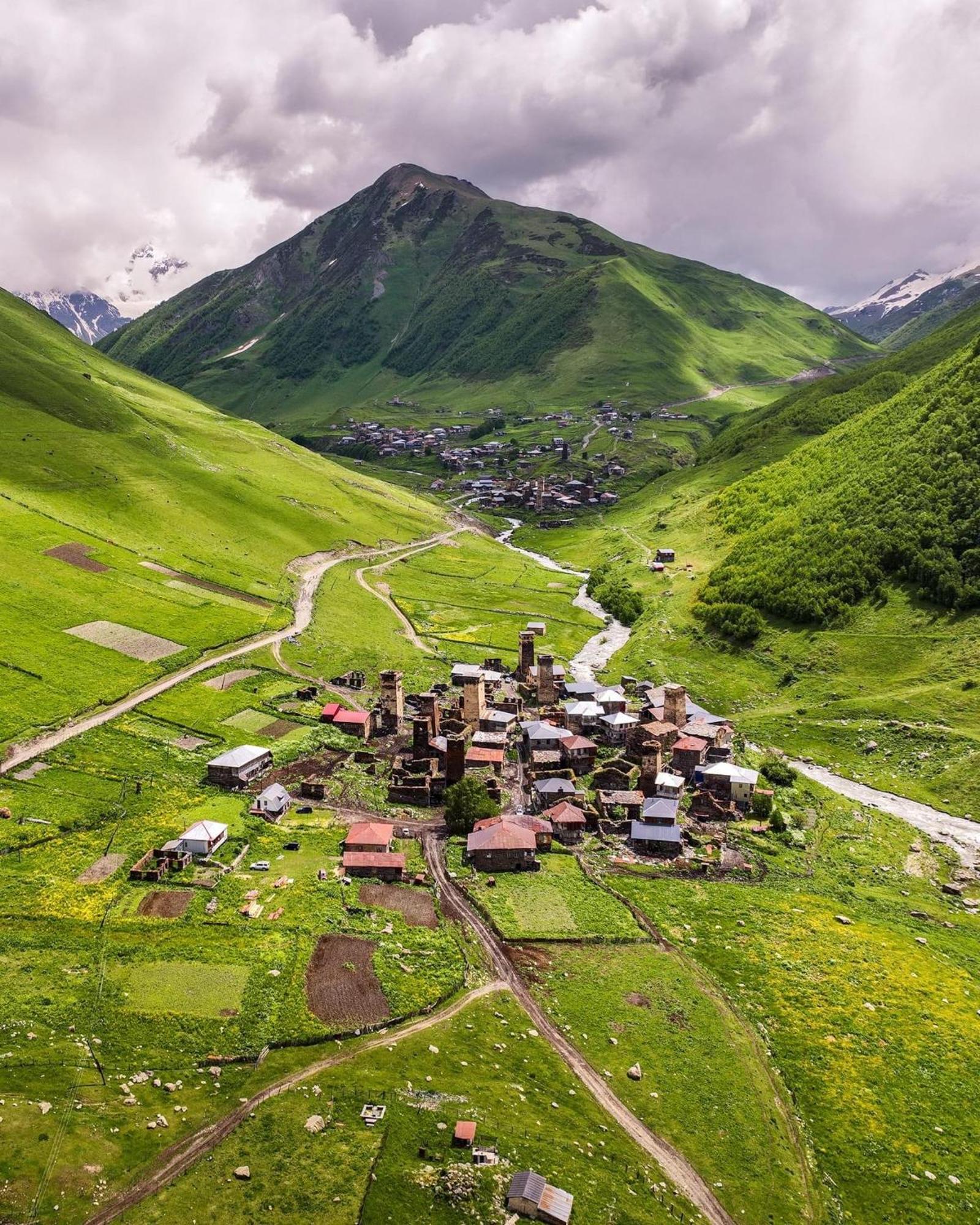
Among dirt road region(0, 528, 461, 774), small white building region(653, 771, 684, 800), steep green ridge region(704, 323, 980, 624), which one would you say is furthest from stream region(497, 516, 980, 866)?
dirt road region(0, 528, 461, 774)

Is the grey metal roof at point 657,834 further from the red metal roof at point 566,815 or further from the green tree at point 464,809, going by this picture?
the green tree at point 464,809

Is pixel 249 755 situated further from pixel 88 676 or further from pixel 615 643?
pixel 615 643

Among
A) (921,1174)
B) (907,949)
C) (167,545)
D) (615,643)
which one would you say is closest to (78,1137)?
(921,1174)

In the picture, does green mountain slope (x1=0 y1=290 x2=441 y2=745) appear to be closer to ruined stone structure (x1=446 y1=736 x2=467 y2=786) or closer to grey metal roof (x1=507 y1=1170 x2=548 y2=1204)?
ruined stone structure (x1=446 y1=736 x2=467 y2=786)

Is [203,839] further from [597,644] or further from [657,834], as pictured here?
[597,644]

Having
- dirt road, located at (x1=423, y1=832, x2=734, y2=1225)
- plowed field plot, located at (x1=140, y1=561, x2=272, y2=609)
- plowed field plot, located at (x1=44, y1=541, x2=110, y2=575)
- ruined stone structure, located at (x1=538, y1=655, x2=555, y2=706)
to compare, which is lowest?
dirt road, located at (x1=423, y1=832, x2=734, y2=1225)

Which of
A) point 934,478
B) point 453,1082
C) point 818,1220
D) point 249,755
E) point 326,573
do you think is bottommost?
point 818,1220

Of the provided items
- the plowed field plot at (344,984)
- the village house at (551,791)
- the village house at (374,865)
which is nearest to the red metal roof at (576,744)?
the village house at (551,791)
